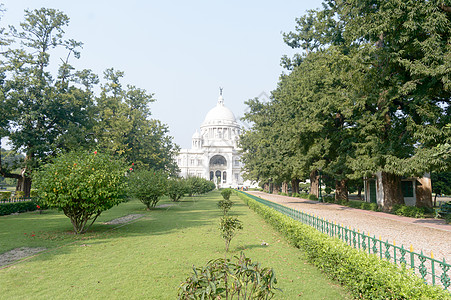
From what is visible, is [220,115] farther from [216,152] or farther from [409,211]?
[409,211]

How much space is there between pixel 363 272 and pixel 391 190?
15423 mm

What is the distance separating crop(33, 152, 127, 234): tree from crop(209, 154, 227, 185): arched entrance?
96.4m

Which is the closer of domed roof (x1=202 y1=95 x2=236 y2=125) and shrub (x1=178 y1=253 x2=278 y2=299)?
shrub (x1=178 y1=253 x2=278 y2=299)

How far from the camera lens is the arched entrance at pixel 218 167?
110250mm

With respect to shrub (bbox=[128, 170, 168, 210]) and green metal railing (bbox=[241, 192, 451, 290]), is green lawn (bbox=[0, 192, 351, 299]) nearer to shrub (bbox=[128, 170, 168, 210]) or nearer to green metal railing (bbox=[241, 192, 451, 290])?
green metal railing (bbox=[241, 192, 451, 290])

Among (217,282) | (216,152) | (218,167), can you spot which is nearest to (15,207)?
(217,282)

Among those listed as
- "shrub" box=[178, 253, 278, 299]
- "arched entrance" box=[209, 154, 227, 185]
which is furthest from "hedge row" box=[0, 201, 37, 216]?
"arched entrance" box=[209, 154, 227, 185]

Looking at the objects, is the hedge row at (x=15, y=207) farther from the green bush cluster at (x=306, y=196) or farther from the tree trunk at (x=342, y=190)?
the green bush cluster at (x=306, y=196)

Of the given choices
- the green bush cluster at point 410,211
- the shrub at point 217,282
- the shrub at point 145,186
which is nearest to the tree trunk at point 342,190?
the green bush cluster at point 410,211

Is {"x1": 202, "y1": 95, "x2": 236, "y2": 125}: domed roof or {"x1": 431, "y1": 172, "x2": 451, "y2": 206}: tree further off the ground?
{"x1": 202, "y1": 95, "x2": 236, "y2": 125}: domed roof

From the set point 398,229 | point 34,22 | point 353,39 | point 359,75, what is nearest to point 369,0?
point 353,39

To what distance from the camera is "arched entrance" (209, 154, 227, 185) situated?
362 ft

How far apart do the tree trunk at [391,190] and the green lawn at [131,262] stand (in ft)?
30.8

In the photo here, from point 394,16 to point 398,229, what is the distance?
30.3 ft
